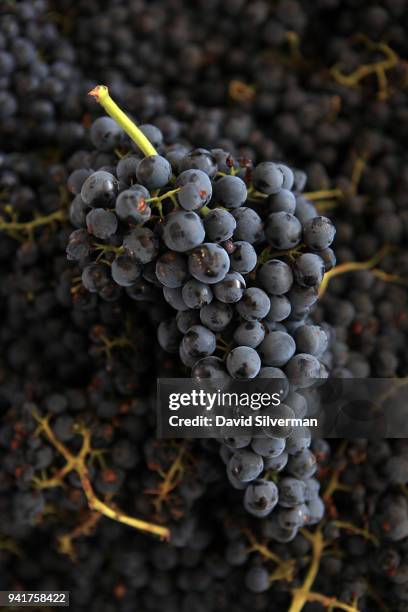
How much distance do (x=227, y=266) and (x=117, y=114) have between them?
20 cm

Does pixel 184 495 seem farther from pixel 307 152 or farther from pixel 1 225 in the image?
pixel 307 152

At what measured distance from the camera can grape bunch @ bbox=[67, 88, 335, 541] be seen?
669 mm

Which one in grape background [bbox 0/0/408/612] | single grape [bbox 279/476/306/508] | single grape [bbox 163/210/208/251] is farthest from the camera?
grape background [bbox 0/0/408/612]

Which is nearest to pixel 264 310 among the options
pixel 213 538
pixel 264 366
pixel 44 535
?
pixel 264 366

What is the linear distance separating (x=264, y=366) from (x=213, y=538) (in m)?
0.37

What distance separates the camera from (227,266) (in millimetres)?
664

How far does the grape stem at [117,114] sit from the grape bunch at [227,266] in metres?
0.02

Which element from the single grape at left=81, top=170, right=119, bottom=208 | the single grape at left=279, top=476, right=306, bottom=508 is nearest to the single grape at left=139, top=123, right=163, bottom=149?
the single grape at left=81, top=170, right=119, bottom=208

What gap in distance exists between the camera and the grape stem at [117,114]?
66 centimetres

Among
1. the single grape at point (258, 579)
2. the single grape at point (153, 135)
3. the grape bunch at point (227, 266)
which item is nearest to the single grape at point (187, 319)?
the grape bunch at point (227, 266)

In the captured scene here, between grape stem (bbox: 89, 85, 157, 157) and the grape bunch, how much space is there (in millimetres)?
19

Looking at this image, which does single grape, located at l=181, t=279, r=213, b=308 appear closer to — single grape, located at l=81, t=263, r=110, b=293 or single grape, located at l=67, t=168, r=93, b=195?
single grape, located at l=81, t=263, r=110, b=293

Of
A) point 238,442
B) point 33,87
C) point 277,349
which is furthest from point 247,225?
point 33,87

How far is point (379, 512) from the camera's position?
848 mm
